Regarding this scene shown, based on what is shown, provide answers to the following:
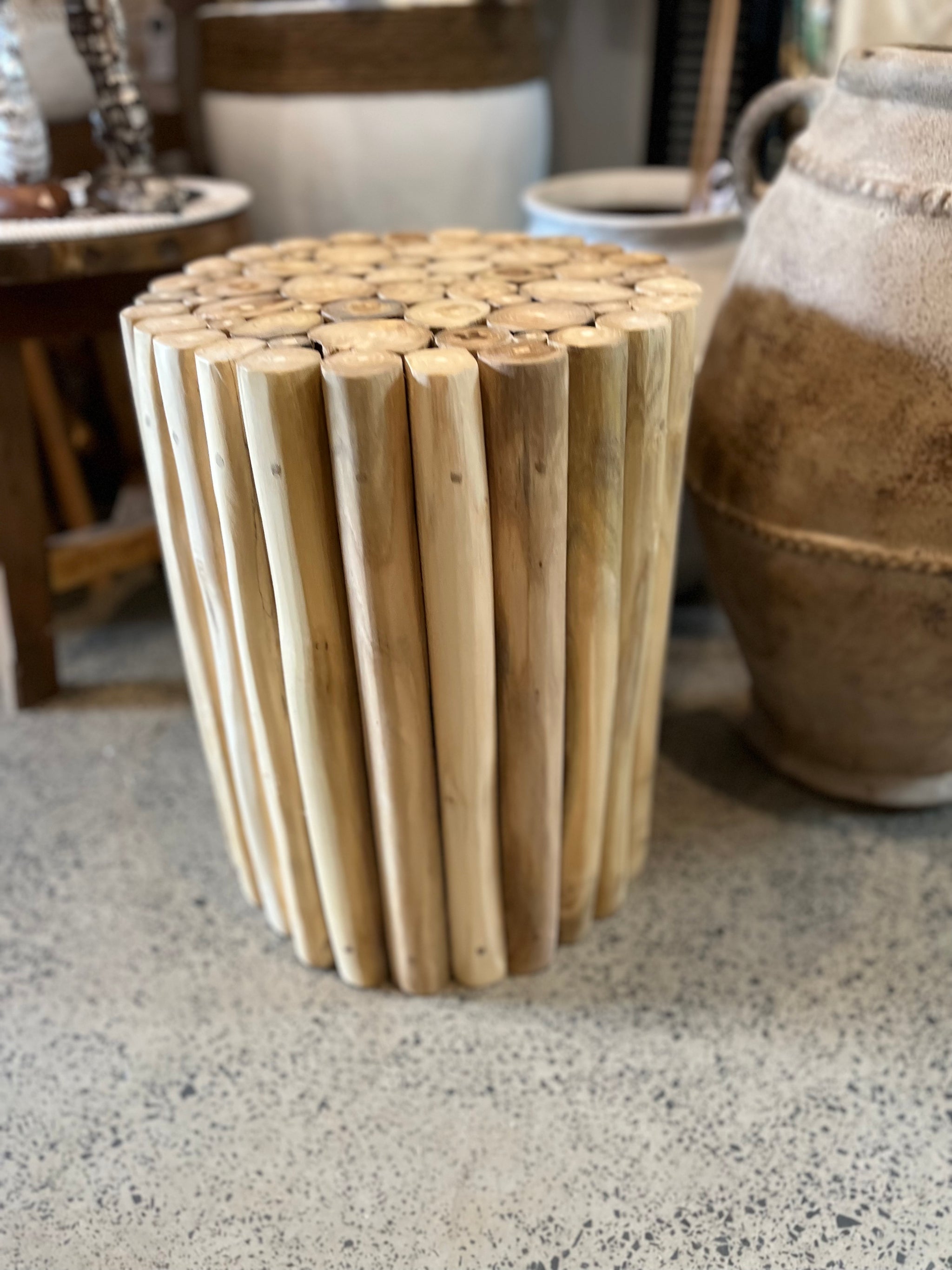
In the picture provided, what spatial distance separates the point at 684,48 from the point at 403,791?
4.85ft

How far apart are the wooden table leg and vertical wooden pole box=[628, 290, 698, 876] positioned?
2.40 feet

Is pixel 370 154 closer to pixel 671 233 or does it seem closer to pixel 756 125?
pixel 671 233

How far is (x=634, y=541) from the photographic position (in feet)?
2.54

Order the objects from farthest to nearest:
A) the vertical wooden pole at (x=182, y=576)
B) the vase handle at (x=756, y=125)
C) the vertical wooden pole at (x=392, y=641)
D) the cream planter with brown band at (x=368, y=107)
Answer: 1. the cream planter with brown band at (x=368, y=107)
2. the vase handle at (x=756, y=125)
3. the vertical wooden pole at (x=182, y=576)
4. the vertical wooden pole at (x=392, y=641)

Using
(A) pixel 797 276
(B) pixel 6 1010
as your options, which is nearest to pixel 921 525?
(A) pixel 797 276

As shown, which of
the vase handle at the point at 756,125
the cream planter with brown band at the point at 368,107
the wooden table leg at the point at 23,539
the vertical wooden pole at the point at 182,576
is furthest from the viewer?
the cream planter with brown band at the point at 368,107

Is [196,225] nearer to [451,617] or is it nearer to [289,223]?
[289,223]

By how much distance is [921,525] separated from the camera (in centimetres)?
83

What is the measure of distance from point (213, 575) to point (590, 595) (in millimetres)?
277

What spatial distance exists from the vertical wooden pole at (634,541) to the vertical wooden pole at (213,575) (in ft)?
0.91

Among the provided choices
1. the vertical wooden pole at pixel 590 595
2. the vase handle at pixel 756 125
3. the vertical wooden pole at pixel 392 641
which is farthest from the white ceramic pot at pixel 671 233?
the vertical wooden pole at pixel 392 641

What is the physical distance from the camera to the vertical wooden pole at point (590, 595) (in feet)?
2.20

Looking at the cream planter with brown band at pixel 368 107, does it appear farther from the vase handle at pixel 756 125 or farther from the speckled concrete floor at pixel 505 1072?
the speckled concrete floor at pixel 505 1072

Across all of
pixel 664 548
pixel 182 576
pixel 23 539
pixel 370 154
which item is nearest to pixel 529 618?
pixel 664 548
